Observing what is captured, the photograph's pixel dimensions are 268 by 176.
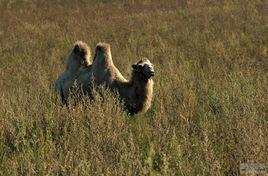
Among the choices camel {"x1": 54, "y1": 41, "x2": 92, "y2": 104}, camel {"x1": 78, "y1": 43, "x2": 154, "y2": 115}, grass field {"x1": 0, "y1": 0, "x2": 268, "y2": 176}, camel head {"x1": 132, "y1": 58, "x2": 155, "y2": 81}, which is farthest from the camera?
camel {"x1": 54, "y1": 41, "x2": 92, "y2": 104}

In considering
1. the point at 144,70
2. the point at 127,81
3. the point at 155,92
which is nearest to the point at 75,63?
the point at 127,81

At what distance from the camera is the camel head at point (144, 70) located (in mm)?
5383

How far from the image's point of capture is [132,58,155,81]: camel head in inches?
212

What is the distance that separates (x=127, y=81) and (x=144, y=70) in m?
0.48

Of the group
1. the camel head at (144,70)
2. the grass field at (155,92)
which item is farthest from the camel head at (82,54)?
the camel head at (144,70)

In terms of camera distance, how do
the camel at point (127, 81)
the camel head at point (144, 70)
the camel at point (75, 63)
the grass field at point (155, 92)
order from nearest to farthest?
the grass field at point (155, 92) → the camel head at point (144, 70) → the camel at point (127, 81) → the camel at point (75, 63)

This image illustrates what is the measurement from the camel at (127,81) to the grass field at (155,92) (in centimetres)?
19

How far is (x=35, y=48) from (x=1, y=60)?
53.5 inches

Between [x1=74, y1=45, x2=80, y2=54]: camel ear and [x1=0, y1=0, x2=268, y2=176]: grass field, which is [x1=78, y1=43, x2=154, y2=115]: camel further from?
[x1=74, y1=45, x2=80, y2=54]: camel ear

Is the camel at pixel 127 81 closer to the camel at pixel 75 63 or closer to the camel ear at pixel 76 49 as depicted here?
the camel at pixel 75 63

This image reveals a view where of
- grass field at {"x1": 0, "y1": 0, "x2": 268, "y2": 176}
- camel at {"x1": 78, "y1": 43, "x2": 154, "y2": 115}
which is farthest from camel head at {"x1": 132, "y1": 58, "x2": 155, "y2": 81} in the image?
grass field at {"x1": 0, "y1": 0, "x2": 268, "y2": 176}

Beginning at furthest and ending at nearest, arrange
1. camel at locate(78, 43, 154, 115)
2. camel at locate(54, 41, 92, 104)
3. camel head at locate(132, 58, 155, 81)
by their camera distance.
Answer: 1. camel at locate(54, 41, 92, 104)
2. camel at locate(78, 43, 154, 115)
3. camel head at locate(132, 58, 155, 81)

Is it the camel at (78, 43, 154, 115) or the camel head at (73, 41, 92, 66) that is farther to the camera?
the camel head at (73, 41, 92, 66)

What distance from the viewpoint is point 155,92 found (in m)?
6.96
